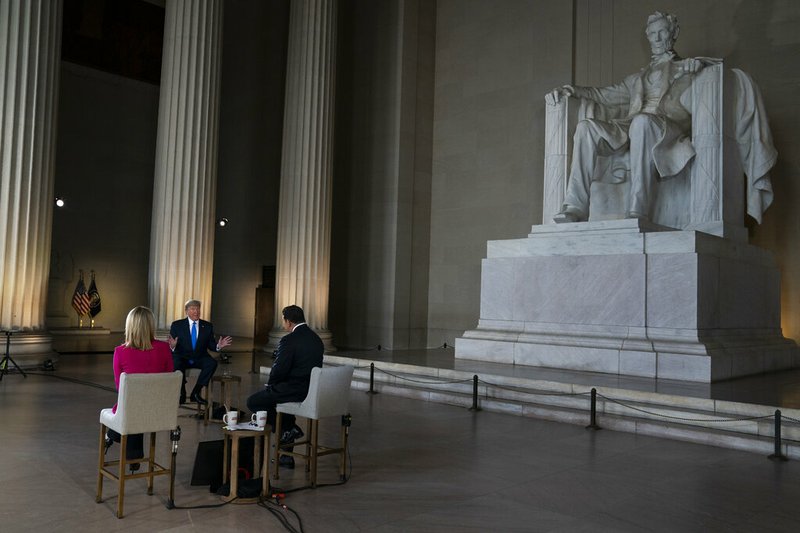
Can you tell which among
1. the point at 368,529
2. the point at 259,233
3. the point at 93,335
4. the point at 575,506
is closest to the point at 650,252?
the point at 575,506

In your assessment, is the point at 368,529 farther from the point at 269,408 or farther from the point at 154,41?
the point at 154,41

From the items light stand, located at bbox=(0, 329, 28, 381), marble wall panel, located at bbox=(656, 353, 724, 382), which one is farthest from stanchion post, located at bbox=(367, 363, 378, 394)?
light stand, located at bbox=(0, 329, 28, 381)

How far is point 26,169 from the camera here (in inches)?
410

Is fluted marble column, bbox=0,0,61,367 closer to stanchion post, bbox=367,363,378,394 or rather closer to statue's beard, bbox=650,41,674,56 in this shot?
stanchion post, bbox=367,363,378,394

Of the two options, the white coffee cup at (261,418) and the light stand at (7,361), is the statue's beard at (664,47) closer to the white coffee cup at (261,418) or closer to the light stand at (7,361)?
the white coffee cup at (261,418)

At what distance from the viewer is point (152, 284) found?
1182 centimetres

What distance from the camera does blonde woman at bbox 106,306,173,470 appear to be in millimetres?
4418

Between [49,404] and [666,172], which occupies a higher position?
[666,172]

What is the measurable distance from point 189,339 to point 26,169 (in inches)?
201

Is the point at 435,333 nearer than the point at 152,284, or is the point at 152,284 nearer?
the point at 152,284

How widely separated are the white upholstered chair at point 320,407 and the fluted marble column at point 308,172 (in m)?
8.58

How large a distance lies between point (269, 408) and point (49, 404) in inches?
144

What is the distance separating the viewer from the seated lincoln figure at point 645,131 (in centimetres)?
916

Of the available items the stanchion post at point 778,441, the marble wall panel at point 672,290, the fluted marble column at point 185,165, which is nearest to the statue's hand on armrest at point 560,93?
the marble wall panel at point 672,290
